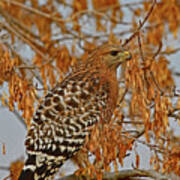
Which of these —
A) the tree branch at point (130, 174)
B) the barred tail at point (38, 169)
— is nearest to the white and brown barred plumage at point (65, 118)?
the barred tail at point (38, 169)

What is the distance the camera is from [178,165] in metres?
3.31

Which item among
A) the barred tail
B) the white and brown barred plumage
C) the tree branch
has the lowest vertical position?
the tree branch

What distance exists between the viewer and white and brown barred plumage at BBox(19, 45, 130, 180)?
3.63 m

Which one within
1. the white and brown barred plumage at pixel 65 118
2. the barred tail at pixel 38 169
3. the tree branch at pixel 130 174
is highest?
the white and brown barred plumage at pixel 65 118

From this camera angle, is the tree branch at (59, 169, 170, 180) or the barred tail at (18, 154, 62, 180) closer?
the tree branch at (59, 169, 170, 180)

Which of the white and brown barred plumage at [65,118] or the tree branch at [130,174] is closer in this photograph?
the tree branch at [130,174]

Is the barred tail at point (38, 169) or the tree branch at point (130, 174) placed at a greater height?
the barred tail at point (38, 169)

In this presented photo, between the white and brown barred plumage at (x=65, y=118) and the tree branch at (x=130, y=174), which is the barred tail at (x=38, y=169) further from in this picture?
the tree branch at (x=130, y=174)

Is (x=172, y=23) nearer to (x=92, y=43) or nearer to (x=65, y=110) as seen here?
(x=92, y=43)

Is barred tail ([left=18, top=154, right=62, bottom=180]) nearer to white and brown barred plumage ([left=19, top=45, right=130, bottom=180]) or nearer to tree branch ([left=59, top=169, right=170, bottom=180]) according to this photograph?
white and brown barred plumage ([left=19, top=45, right=130, bottom=180])

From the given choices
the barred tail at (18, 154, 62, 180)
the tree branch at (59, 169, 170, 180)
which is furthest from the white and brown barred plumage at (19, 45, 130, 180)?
the tree branch at (59, 169, 170, 180)

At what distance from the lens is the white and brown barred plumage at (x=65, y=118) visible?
363cm

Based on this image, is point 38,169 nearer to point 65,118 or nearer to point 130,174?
point 65,118

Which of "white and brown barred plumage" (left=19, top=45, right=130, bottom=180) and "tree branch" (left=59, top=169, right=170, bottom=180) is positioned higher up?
"white and brown barred plumage" (left=19, top=45, right=130, bottom=180)
